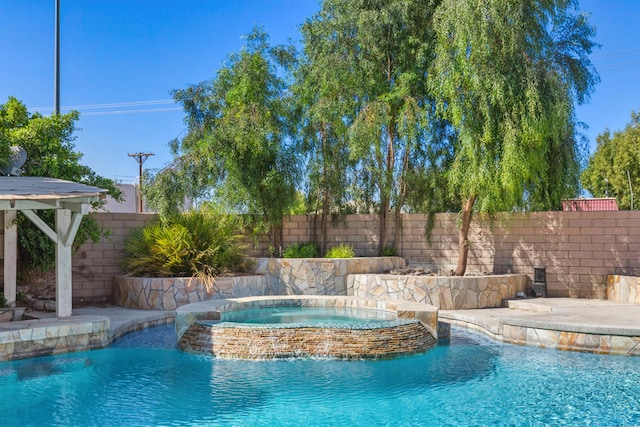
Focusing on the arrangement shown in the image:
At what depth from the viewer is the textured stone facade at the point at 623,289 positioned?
1124cm

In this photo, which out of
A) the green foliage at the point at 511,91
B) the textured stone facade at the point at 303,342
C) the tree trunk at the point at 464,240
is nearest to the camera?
the textured stone facade at the point at 303,342

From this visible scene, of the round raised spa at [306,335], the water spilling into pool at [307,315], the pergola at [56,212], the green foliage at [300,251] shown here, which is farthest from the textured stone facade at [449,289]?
the pergola at [56,212]

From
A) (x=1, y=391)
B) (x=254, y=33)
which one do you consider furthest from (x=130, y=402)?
(x=254, y=33)

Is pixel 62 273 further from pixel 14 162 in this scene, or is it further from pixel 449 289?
pixel 449 289

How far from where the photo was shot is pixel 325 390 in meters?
6.30

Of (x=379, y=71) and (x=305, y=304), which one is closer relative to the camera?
(x=305, y=304)

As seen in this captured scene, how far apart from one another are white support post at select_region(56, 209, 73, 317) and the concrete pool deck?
6792 millimetres

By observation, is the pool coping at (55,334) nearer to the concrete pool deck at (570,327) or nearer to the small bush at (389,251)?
the concrete pool deck at (570,327)

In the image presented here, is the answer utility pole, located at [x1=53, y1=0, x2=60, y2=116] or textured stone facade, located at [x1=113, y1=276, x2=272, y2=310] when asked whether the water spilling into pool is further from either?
utility pole, located at [x1=53, y1=0, x2=60, y2=116]

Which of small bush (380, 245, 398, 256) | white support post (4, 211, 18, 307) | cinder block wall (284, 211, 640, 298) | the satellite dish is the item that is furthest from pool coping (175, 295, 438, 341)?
the satellite dish

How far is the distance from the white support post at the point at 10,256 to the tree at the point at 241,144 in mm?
3428

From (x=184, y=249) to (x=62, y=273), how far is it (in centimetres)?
305

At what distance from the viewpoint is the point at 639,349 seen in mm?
7918

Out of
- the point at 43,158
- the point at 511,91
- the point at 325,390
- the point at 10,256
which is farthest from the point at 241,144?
the point at 325,390
